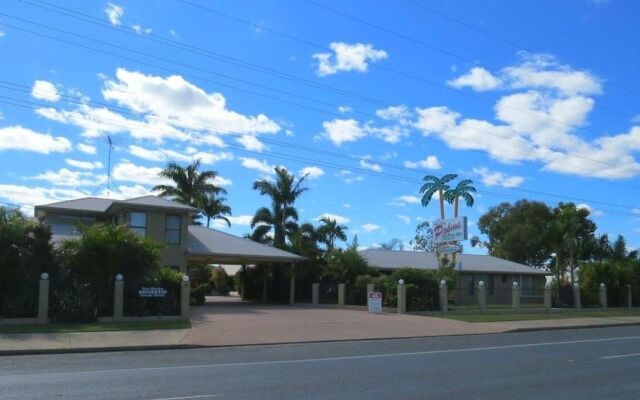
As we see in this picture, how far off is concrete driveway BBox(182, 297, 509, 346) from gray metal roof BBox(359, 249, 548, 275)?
49.4 feet

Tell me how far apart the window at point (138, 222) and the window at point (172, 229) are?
1.26 meters

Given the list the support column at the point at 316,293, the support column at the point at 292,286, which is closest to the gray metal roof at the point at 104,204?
the support column at the point at 292,286

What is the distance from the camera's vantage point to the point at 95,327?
2184cm

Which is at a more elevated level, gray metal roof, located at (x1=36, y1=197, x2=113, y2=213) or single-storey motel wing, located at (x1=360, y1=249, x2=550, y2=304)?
gray metal roof, located at (x1=36, y1=197, x2=113, y2=213)

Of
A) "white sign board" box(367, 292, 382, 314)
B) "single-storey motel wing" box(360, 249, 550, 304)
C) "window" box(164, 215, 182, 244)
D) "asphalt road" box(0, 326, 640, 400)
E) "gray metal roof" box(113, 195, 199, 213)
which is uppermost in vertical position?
"gray metal roof" box(113, 195, 199, 213)

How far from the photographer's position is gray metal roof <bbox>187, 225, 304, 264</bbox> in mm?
36344

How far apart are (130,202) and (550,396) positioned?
90.2 feet

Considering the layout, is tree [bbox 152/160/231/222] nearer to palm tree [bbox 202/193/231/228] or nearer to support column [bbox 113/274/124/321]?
palm tree [bbox 202/193/231/228]

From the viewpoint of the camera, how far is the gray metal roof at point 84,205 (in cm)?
3738

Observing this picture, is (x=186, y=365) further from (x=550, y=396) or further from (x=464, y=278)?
(x=464, y=278)

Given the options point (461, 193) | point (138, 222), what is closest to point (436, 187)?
point (461, 193)

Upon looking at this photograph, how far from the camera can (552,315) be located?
113 feet

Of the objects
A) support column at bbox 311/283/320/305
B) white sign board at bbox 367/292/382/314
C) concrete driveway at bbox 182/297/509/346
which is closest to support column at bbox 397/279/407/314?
white sign board at bbox 367/292/382/314

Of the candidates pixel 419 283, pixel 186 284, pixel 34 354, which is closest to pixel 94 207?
pixel 186 284
